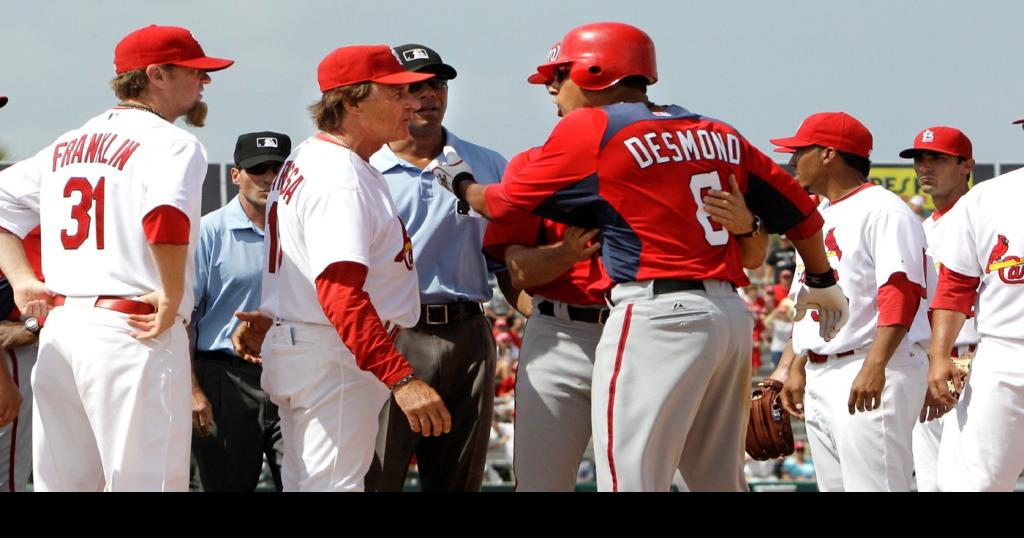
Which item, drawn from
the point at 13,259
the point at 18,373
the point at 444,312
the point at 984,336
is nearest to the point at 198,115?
the point at 13,259

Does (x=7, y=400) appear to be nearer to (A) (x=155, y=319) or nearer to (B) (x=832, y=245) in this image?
(A) (x=155, y=319)

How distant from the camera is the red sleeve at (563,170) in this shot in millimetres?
4258

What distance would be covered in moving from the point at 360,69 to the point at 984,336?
2.95m

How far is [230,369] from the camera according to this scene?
6098mm

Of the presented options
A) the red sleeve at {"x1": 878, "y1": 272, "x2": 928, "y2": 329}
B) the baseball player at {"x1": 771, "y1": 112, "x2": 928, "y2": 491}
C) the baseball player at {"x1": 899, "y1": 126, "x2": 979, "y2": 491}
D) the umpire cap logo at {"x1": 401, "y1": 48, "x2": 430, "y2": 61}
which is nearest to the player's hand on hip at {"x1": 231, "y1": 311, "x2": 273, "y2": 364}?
the umpire cap logo at {"x1": 401, "y1": 48, "x2": 430, "y2": 61}

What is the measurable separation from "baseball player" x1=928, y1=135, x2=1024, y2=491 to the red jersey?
1.70 metres

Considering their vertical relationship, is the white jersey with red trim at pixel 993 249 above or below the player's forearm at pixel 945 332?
above

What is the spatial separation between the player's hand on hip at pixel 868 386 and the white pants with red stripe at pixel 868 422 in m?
0.17

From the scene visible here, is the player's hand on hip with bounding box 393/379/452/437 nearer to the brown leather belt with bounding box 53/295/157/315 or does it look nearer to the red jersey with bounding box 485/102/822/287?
the red jersey with bounding box 485/102/822/287

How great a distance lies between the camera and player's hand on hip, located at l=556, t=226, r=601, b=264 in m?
4.59

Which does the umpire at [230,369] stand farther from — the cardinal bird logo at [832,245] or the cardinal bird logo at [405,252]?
the cardinal bird logo at [832,245]

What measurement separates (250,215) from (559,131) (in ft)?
7.84

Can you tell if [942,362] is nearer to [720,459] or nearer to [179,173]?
[720,459]

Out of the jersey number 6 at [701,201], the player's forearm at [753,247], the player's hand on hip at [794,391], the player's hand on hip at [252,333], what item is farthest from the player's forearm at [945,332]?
the player's hand on hip at [252,333]
